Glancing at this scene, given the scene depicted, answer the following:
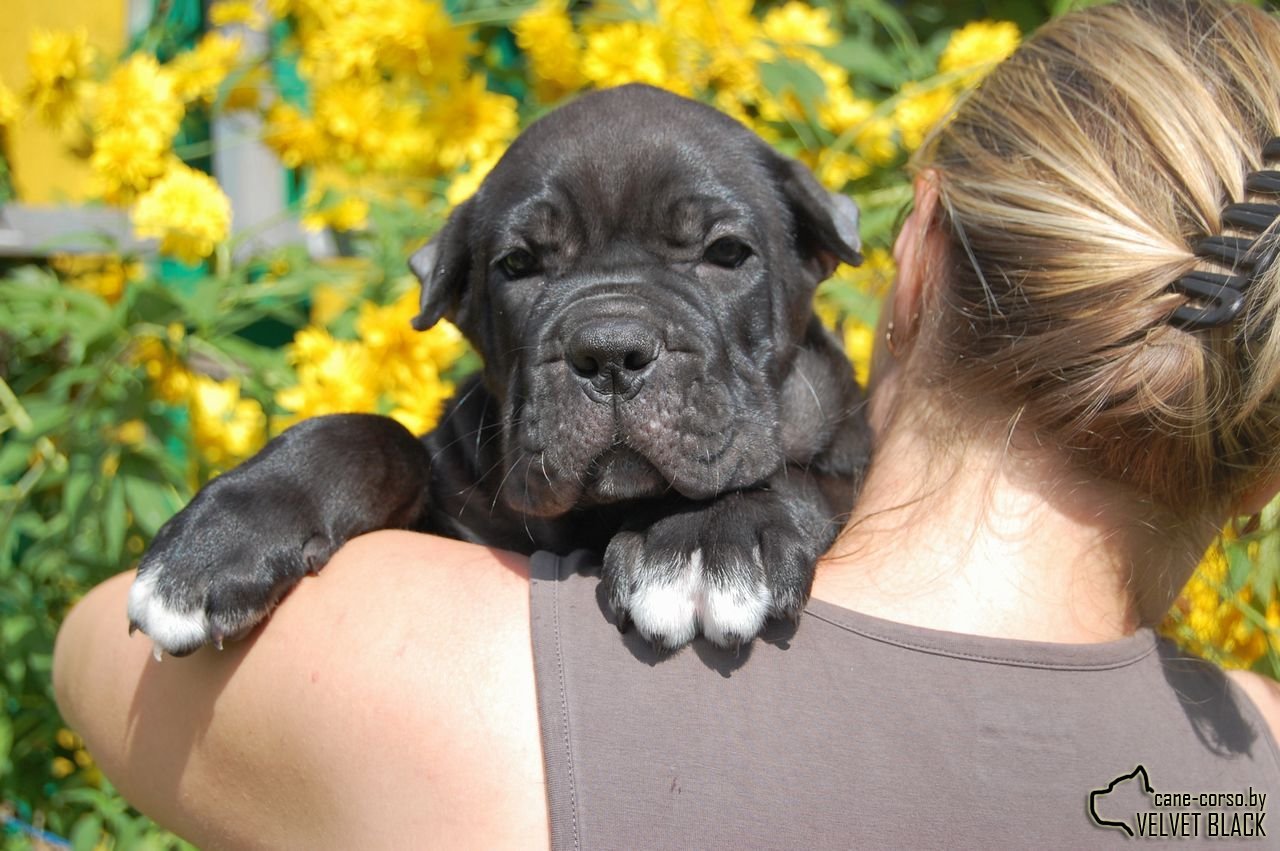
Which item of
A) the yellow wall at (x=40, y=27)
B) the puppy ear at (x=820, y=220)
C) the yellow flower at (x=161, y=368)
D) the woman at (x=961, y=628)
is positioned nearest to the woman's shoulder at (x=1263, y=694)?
the woman at (x=961, y=628)

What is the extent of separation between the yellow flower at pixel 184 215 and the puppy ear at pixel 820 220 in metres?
1.28

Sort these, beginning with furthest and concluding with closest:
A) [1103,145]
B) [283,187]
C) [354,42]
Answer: [283,187]
[354,42]
[1103,145]

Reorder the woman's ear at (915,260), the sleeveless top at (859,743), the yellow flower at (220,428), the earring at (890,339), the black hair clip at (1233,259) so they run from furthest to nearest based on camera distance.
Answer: the yellow flower at (220,428)
the earring at (890,339)
the woman's ear at (915,260)
the black hair clip at (1233,259)
the sleeveless top at (859,743)

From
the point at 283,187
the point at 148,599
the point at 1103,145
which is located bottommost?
the point at 283,187

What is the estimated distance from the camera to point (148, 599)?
5.38ft

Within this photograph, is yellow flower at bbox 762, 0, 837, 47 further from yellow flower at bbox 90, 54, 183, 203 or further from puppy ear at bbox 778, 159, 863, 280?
yellow flower at bbox 90, 54, 183, 203

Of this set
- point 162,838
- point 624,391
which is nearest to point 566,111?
point 624,391

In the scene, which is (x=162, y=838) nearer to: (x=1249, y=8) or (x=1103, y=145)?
(x=1103, y=145)

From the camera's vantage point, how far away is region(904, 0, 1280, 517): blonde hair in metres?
1.50

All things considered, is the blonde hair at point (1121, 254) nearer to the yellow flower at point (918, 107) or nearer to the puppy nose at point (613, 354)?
the puppy nose at point (613, 354)

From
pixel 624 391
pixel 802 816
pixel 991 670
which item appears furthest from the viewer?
pixel 624 391

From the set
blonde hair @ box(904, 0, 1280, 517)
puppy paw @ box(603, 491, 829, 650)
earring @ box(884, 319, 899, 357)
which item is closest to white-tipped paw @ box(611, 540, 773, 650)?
puppy paw @ box(603, 491, 829, 650)

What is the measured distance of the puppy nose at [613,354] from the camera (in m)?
1.70

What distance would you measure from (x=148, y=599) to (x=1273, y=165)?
5.43 ft
